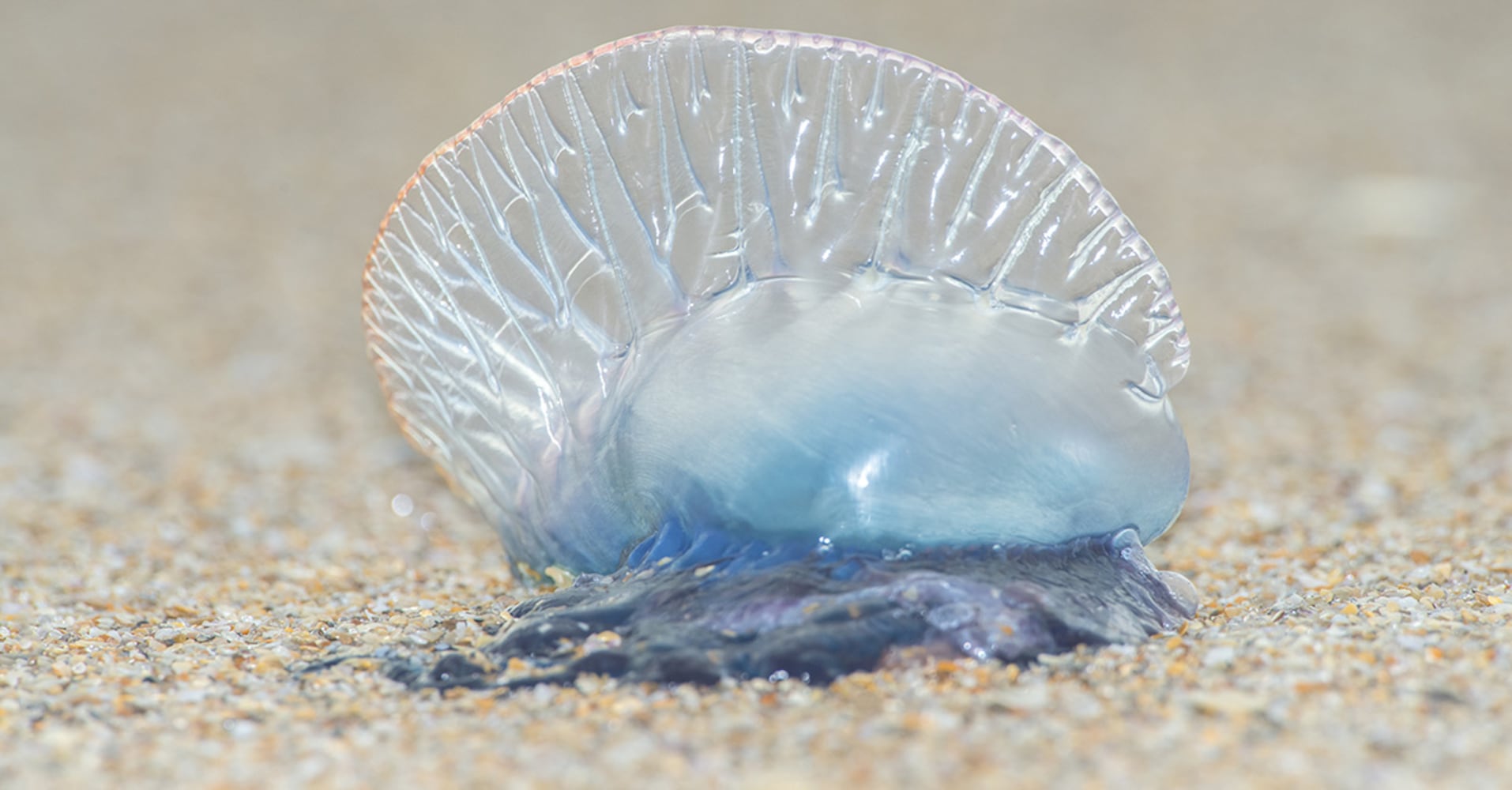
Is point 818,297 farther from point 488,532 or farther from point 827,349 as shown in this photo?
point 488,532

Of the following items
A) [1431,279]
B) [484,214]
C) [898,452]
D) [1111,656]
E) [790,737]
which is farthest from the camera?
[1431,279]

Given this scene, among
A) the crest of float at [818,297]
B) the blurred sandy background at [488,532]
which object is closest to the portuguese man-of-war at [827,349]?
the crest of float at [818,297]

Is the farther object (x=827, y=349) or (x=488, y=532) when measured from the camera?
(x=488, y=532)

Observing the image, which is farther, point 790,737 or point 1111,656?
point 1111,656

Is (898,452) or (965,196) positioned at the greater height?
(965,196)

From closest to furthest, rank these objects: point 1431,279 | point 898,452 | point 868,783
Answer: point 868,783, point 898,452, point 1431,279

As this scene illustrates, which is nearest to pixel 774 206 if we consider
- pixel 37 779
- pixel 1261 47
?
pixel 37 779

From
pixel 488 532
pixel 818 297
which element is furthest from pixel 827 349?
pixel 488 532

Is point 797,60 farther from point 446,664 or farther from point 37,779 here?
point 37,779
